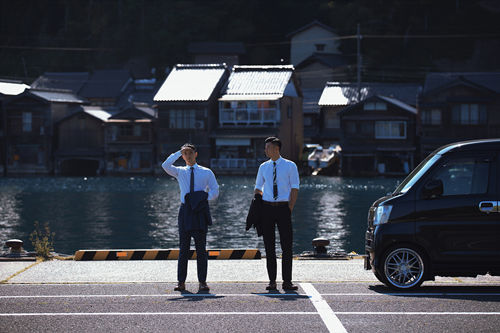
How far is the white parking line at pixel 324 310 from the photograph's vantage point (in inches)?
302

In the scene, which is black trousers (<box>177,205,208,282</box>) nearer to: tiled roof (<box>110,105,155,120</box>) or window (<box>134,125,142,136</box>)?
window (<box>134,125,142,136</box>)

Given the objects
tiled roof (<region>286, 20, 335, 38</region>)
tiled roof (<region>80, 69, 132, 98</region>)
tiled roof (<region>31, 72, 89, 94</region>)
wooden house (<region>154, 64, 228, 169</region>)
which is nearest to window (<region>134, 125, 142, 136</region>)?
wooden house (<region>154, 64, 228, 169</region>)

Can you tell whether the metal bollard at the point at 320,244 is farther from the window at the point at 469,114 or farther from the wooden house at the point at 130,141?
the wooden house at the point at 130,141

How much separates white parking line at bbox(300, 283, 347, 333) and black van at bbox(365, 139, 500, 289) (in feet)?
3.10

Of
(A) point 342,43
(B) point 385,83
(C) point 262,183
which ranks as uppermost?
(A) point 342,43

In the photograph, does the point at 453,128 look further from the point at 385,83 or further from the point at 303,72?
the point at 303,72

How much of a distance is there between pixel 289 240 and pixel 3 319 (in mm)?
3742

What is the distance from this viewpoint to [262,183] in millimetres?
10125

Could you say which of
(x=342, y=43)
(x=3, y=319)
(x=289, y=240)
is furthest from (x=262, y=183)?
(x=342, y=43)

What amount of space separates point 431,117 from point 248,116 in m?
16.4

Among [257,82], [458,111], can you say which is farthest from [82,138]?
[458,111]

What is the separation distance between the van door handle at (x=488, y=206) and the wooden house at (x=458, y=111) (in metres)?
56.9

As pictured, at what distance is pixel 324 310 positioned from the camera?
855 centimetres

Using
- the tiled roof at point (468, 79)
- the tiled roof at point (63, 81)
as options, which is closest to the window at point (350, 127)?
the tiled roof at point (468, 79)
